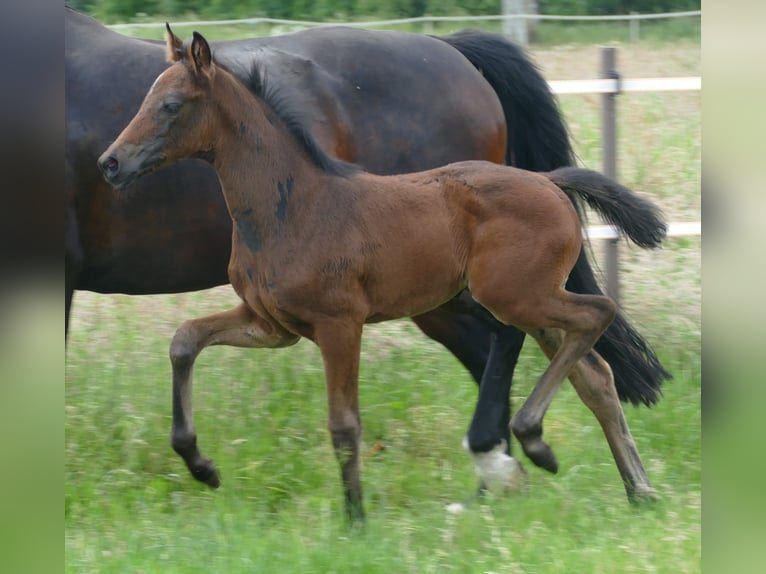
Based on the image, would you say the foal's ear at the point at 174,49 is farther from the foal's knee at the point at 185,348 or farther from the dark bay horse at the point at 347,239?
the foal's knee at the point at 185,348

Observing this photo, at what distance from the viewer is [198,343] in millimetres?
4387

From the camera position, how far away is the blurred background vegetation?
1827 cm

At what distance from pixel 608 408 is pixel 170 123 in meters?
2.08

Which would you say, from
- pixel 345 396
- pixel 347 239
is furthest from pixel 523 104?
pixel 345 396

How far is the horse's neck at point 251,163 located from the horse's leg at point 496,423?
1231 mm

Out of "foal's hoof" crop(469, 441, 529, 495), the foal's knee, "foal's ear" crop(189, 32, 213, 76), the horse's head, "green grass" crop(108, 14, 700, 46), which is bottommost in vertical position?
"foal's hoof" crop(469, 441, 529, 495)

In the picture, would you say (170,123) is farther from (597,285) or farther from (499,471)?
(597,285)

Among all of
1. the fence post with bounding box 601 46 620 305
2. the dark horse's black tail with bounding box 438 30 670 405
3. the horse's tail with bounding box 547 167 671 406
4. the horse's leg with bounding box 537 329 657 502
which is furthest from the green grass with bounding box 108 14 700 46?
the horse's leg with bounding box 537 329 657 502

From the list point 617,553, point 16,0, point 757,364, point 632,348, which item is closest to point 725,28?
point 757,364

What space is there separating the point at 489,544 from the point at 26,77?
2.61 metres

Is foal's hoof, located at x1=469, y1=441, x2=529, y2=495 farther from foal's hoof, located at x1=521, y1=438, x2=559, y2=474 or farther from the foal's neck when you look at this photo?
the foal's neck

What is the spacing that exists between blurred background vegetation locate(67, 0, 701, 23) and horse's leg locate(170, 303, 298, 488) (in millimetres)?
14113

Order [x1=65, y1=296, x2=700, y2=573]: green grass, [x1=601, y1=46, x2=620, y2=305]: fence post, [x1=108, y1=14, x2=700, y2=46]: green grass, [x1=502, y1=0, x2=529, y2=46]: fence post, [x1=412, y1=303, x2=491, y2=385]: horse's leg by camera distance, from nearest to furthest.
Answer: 1. [x1=65, y1=296, x2=700, y2=573]: green grass
2. [x1=412, y1=303, x2=491, y2=385]: horse's leg
3. [x1=601, y1=46, x2=620, y2=305]: fence post
4. [x1=502, y1=0, x2=529, y2=46]: fence post
5. [x1=108, y1=14, x2=700, y2=46]: green grass

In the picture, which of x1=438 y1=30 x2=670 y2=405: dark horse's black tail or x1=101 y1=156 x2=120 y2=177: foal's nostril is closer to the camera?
x1=101 y1=156 x2=120 y2=177: foal's nostril
